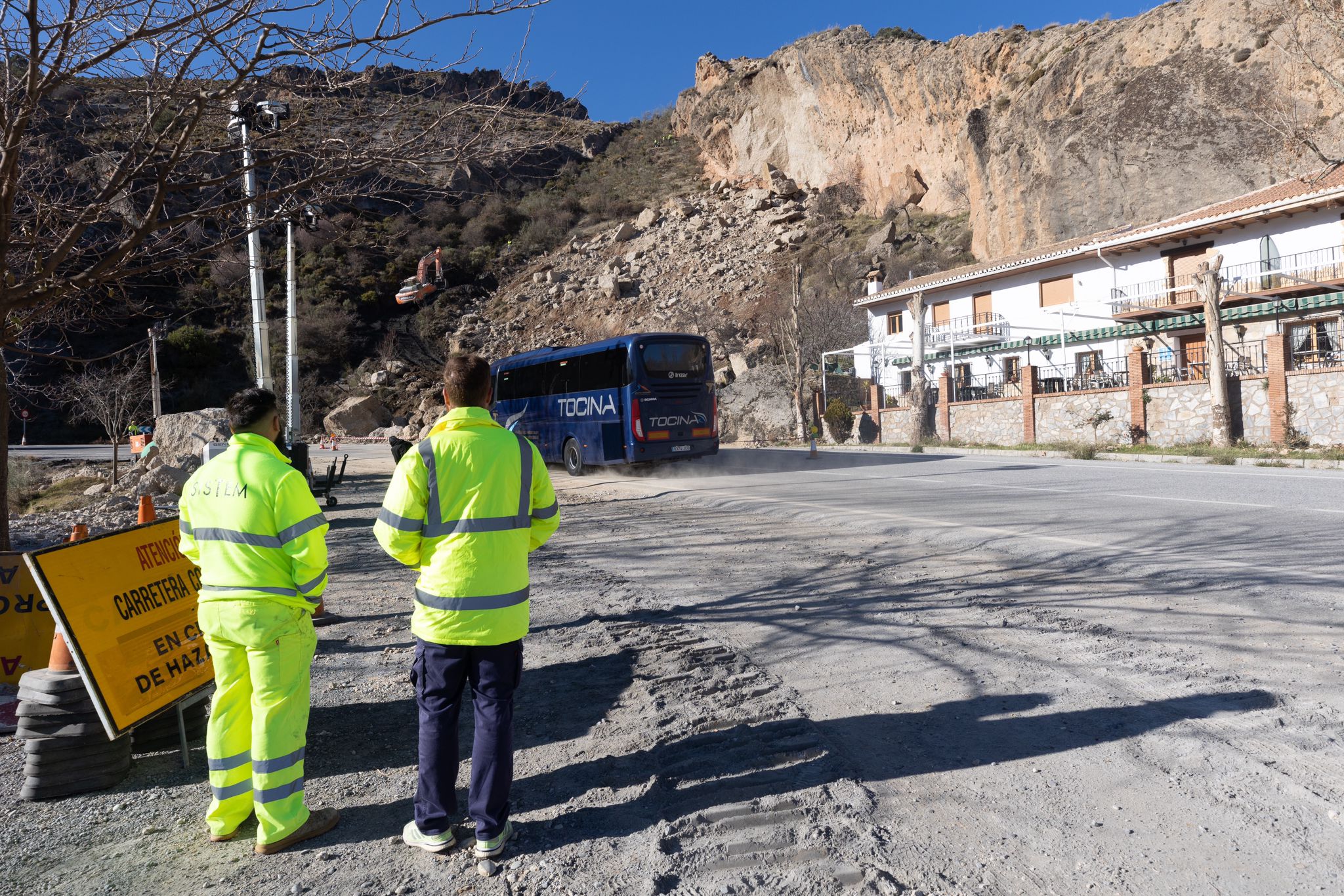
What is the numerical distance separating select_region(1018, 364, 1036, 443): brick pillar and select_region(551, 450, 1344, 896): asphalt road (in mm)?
17826

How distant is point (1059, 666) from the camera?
15.3ft

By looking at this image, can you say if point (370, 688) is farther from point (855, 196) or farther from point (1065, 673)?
point (855, 196)

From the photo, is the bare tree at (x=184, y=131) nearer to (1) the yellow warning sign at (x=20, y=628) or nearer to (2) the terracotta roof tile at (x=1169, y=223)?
(1) the yellow warning sign at (x=20, y=628)

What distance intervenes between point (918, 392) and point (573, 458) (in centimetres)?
1542

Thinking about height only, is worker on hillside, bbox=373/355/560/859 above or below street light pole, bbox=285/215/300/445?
below

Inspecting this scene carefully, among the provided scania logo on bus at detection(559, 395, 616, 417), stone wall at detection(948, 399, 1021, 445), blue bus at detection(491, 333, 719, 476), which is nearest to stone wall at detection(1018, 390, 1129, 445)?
stone wall at detection(948, 399, 1021, 445)

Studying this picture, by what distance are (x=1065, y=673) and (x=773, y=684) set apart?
59.3 inches

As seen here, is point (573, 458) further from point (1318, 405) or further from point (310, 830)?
point (1318, 405)

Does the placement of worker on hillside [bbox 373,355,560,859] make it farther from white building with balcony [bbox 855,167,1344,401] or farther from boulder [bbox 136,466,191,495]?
white building with balcony [bbox 855,167,1344,401]

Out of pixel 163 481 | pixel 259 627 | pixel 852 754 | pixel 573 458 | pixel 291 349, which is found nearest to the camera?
pixel 259 627

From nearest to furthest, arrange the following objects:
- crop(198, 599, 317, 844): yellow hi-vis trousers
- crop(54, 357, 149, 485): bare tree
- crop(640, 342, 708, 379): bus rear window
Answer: crop(198, 599, 317, 844): yellow hi-vis trousers → crop(640, 342, 708, 379): bus rear window → crop(54, 357, 149, 485): bare tree

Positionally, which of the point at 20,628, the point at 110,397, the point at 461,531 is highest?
the point at 110,397

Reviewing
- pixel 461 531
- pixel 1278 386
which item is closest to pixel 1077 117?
pixel 1278 386

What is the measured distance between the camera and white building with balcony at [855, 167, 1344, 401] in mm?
28875
